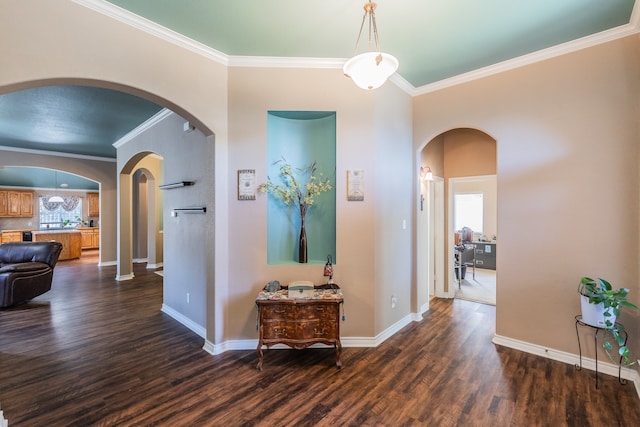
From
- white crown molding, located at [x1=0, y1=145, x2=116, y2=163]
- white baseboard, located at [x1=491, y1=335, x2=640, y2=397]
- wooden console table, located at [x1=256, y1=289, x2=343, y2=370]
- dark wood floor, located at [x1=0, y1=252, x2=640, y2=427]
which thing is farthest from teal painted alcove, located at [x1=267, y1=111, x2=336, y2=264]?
white crown molding, located at [x1=0, y1=145, x2=116, y2=163]

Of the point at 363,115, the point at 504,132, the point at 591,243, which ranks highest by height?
the point at 363,115

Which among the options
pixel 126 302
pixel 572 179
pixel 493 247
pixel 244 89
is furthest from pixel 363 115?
pixel 493 247

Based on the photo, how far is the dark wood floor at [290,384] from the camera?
191 cm

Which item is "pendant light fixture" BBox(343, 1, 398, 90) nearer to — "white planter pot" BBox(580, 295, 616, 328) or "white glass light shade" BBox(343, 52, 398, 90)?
"white glass light shade" BBox(343, 52, 398, 90)

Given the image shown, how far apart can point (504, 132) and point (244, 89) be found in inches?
112

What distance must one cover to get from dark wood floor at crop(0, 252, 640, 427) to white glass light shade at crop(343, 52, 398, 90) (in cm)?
234

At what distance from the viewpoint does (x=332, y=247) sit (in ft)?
10.0

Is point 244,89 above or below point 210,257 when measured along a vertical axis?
above

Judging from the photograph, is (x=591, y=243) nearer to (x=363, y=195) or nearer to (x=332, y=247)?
(x=363, y=195)

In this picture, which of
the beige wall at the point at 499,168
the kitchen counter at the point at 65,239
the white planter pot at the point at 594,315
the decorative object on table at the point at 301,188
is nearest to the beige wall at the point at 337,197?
the beige wall at the point at 499,168

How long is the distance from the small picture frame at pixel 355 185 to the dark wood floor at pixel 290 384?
163 cm

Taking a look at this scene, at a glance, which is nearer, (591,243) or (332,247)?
(591,243)

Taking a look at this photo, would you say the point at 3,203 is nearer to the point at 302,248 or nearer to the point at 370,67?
the point at 302,248

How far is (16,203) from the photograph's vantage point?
8492mm
